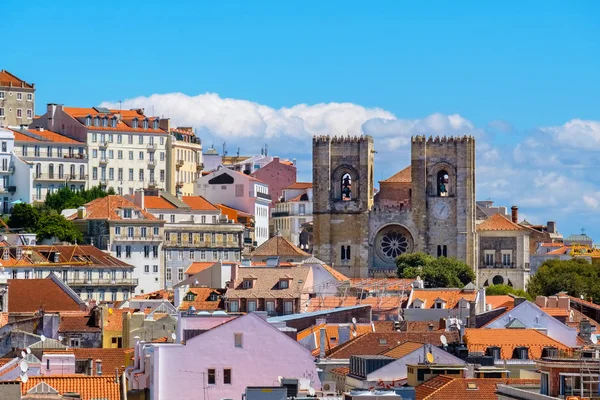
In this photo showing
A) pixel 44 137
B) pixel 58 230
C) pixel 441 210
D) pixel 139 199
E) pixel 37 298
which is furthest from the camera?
pixel 44 137

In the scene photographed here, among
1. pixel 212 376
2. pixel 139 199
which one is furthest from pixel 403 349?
pixel 139 199

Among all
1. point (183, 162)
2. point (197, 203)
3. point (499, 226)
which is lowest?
point (499, 226)

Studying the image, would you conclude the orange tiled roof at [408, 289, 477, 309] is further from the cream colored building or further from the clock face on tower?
the cream colored building

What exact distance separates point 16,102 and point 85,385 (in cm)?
13453

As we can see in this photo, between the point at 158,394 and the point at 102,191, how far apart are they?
11337cm

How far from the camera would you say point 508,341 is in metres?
55.4

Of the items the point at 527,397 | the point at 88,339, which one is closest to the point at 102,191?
the point at 88,339

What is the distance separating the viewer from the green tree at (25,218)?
453 feet

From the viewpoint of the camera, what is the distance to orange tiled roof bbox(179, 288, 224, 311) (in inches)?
3469

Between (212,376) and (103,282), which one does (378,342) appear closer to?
(212,376)

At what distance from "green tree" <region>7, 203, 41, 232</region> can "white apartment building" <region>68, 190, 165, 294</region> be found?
2.62 metres

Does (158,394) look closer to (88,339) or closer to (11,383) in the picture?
(11,383)

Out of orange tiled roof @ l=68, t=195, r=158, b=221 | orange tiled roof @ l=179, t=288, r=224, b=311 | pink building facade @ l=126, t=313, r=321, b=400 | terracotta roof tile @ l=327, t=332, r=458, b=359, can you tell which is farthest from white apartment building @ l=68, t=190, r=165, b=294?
pink building facade @ l=126, t=313, r=321, b=400

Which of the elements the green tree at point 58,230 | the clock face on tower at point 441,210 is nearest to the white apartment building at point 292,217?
the clock face on tower at point 441,210
